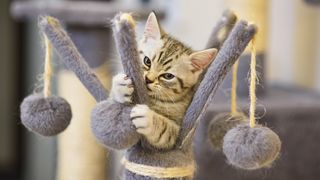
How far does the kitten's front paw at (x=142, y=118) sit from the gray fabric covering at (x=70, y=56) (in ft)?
0.32

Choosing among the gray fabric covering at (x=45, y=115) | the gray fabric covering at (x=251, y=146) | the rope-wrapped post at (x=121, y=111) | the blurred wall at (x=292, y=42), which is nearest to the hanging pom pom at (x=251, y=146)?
the gray fabric covering at (x=251, y=146)

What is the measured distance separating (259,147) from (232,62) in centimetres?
10

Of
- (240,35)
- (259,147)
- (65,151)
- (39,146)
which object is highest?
(240,35)

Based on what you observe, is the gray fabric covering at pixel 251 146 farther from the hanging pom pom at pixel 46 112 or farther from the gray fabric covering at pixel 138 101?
the hanging pom pom at pixel 46 112

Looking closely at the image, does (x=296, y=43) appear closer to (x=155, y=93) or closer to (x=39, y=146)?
(x=155, y=93)

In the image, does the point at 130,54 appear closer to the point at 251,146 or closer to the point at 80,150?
the point at 251,146

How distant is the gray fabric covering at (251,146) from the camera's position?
1.73 feet

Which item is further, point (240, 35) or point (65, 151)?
point (65, 151)

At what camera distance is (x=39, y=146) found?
213cm

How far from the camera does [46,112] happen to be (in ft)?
2.05

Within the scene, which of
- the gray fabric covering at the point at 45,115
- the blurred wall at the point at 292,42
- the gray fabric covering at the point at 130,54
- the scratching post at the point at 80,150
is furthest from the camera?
the blurred wall at the point at 292,42

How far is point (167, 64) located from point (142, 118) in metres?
0.09

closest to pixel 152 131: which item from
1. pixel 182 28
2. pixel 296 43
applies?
pixel 296 43

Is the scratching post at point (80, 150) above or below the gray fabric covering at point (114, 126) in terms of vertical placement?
below
